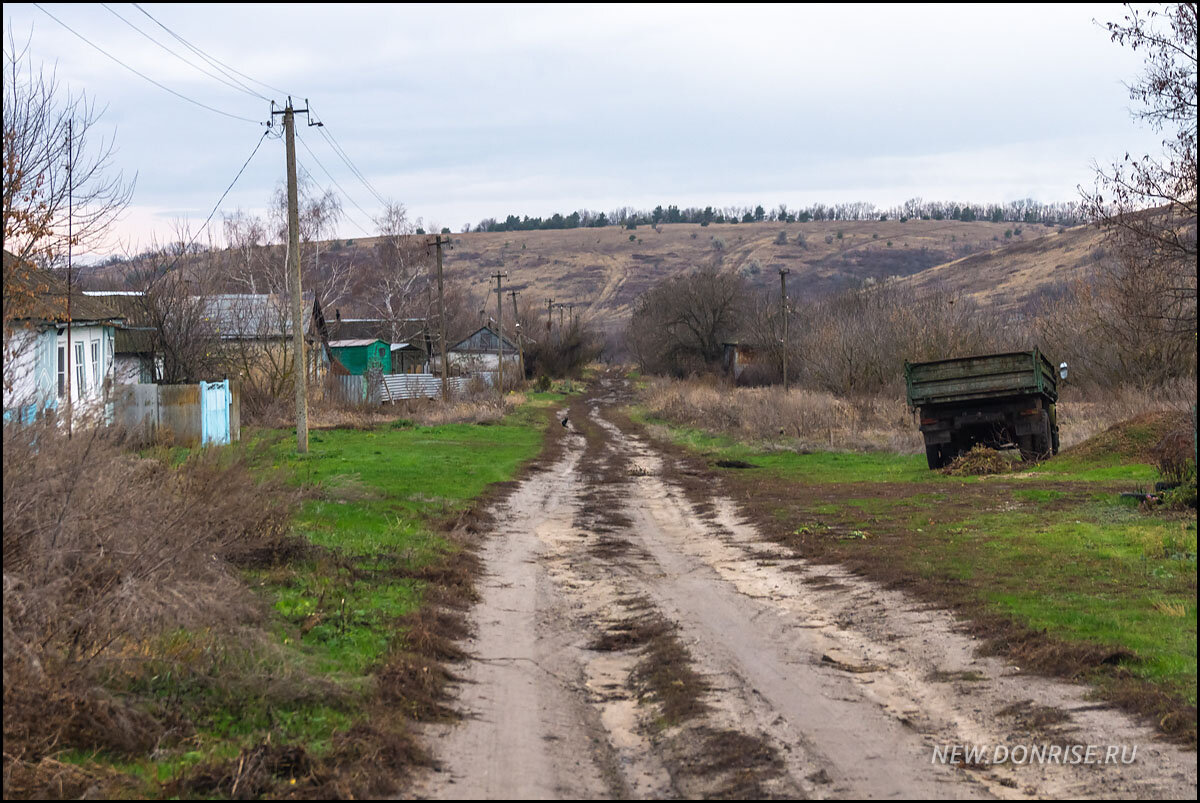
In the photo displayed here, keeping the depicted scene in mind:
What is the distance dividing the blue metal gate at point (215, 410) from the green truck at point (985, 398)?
16.7 meters

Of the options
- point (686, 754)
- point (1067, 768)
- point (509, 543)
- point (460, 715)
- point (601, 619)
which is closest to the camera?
point (1067, 768)

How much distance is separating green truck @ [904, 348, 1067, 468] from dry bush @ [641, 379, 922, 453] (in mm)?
4589

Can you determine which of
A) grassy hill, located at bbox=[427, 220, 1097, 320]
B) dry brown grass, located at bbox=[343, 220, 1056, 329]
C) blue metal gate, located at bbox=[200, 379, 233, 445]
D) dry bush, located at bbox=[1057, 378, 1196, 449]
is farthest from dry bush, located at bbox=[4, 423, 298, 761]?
dry brown grass, located at bbox=[343, 220, 1056, 329]

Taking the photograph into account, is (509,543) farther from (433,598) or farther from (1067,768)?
(1067,768)

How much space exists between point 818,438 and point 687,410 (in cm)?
1322

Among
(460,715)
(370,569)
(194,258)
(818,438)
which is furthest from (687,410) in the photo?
(460,715)

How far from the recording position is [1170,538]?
11508mm

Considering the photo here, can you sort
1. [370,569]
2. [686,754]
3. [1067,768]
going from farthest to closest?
[370,569], [686,754], [1067,768]

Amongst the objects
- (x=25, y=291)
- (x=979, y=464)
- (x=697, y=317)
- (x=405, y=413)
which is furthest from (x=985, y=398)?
(x=697, y=317)

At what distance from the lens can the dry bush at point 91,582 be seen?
228 inches

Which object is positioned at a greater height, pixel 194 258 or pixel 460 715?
pixel 194 258

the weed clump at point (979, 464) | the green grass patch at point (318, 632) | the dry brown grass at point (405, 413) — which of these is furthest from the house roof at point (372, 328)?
the weed clump at point (979, 464)

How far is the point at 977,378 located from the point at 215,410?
18595mm

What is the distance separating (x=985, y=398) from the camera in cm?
2103
